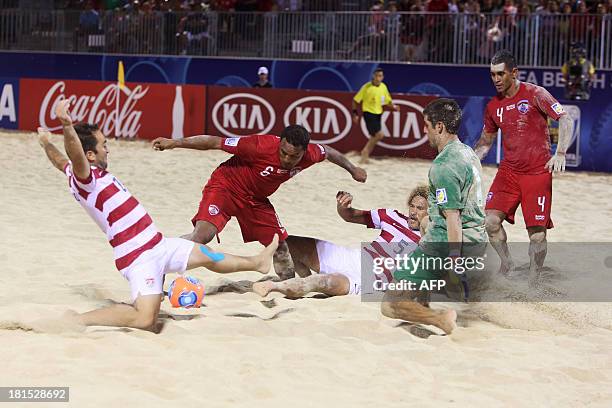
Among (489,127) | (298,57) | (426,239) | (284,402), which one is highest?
(298,57)

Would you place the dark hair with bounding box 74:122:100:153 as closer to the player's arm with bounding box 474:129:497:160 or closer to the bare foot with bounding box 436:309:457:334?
the bare foot with bounding box 436:309:457:334

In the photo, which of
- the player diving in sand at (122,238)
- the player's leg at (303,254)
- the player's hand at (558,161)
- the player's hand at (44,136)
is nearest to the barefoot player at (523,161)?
the player's hand at (558,161)

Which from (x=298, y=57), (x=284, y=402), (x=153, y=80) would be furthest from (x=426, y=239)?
(x=153, y=80)

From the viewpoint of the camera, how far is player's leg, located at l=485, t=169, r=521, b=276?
8.06m

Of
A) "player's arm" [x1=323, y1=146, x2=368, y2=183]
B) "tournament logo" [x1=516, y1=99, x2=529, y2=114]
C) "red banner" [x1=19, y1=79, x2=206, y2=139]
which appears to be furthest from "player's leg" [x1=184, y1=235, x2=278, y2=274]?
"red banner" [x1=19, y1=79, x2=206, y2=139]

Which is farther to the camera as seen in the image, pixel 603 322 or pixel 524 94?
pixel 524 94

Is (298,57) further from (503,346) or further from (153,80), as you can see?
(503,346)

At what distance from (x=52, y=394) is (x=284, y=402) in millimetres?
1143

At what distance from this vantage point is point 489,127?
8.23 m

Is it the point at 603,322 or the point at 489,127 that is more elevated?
the point at 489,127

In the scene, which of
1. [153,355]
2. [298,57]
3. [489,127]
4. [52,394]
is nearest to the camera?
[52,394]

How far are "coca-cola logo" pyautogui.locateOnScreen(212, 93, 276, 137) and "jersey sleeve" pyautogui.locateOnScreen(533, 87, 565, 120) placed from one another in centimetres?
1026

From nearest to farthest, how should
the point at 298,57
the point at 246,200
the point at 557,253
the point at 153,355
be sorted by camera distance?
1. the point at 153,355
2. the point at 246,200
3. the point at 557,253
4. the point at 298,57

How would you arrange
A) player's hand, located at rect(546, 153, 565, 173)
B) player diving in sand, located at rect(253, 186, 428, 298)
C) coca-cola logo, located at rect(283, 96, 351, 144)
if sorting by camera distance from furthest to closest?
coca-cola logo, located at rect(283, 96, 351, 144), player's hand, located at rect(546, 153, 565, 173), player diving in sand, located at rect(253, 186, 428, 298)
